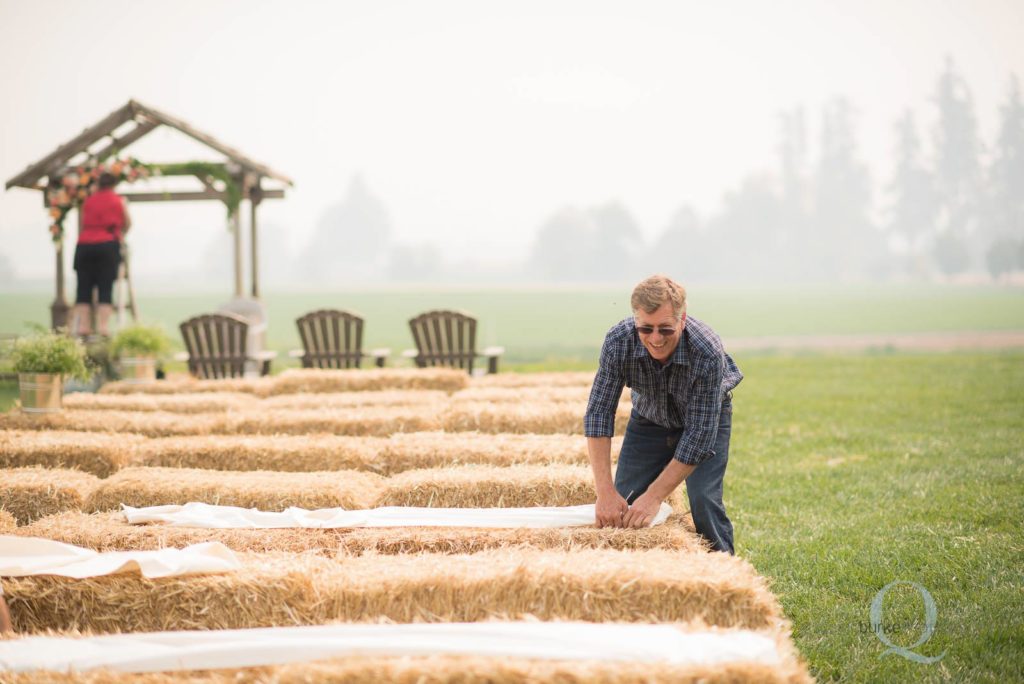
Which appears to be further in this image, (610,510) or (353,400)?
(353,400)

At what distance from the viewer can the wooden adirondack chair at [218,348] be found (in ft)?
34.7

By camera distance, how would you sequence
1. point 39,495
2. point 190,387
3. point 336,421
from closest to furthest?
point 39,495 < point 336,421 < point 190,387

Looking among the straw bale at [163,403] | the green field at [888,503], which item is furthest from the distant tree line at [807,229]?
the straw bale at [163,403]

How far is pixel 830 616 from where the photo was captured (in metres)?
4.24

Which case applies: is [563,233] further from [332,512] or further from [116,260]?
[332,512]

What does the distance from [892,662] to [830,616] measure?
52 centimetres

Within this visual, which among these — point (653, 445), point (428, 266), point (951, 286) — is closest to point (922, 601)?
point (653, 445)

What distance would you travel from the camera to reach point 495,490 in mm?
4430

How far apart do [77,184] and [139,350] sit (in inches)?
201

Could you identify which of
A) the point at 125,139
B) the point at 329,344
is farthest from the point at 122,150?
the point at 329,344

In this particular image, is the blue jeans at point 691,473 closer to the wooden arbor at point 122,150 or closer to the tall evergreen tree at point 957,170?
the wooden arbor at point 122,150

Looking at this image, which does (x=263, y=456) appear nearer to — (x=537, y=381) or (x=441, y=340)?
(x=537, y=381)

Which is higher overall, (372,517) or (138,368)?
(138,368)

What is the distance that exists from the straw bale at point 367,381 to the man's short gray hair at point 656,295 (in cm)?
495
